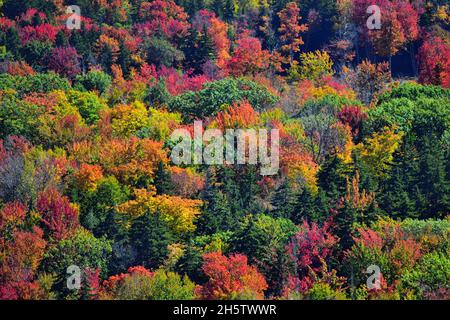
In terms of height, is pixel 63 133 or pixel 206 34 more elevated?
pixel 206 34

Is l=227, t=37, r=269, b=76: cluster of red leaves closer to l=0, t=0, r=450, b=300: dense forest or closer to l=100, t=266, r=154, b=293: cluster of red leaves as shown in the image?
l=0, t=0, r=450, b=300: dense forest

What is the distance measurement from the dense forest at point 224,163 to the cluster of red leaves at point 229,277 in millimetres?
104

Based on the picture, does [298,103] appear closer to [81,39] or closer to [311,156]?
[311,156]

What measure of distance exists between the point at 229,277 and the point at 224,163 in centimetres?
1526

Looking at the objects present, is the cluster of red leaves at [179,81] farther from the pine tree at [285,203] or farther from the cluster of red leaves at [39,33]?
the pine tree at [285,203]

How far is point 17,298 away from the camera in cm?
6381

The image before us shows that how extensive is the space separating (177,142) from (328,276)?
19.5 metres

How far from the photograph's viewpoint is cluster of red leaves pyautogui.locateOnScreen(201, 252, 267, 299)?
205 ft

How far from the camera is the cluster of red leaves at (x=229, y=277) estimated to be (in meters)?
62.5

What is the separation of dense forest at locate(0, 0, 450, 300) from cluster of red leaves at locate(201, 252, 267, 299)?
0.10 metres

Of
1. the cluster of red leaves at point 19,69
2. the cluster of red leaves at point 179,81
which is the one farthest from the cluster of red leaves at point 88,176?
the cluster of red leaves at point 19,69

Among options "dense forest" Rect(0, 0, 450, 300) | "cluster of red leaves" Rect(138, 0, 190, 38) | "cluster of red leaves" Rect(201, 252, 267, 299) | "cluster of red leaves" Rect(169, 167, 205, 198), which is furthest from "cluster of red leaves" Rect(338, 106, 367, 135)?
"cluster of red leaves" Rect(138, 0, 190, 38)
